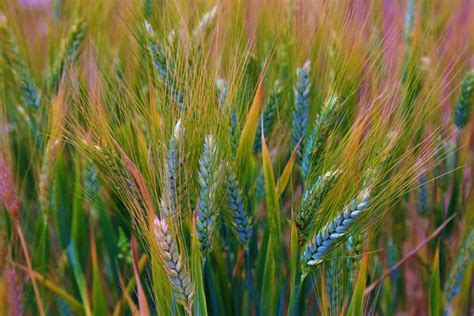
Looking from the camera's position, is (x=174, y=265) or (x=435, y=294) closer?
(x=174, y=265)

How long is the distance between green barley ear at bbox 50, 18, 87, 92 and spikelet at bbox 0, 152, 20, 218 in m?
0.20

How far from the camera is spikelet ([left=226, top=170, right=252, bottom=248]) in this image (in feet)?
2.61

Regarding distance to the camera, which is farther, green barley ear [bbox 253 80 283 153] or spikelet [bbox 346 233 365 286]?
green barley ear [bbox 253 80 283 153]

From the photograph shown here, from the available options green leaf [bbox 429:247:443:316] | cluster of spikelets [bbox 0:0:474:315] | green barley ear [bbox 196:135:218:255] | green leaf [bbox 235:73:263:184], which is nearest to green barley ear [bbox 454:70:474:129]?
cluster of spikelets [bbox 0:0:474:315]

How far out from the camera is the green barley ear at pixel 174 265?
68 centimetres

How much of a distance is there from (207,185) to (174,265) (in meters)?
0.11

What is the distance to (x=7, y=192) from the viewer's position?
0.89 m

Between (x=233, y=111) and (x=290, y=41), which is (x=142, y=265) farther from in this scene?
(x=290, y=41)

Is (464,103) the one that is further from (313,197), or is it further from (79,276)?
(79,276)

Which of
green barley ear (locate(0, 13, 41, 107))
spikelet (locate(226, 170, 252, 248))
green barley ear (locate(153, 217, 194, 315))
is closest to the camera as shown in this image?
green barley ear (locate(153, 217, 194, 315))

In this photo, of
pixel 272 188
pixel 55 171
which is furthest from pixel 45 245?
pixel 272 188

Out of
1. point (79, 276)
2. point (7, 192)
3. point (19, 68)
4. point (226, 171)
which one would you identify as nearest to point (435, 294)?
point (226, 171)

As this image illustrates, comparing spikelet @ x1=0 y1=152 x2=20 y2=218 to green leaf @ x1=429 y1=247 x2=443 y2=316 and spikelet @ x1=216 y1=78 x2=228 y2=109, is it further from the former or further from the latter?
green leaf @ x1=429 y1=247 x2=443 y2=316

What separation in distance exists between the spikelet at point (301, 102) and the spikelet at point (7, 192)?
1.46 ft
